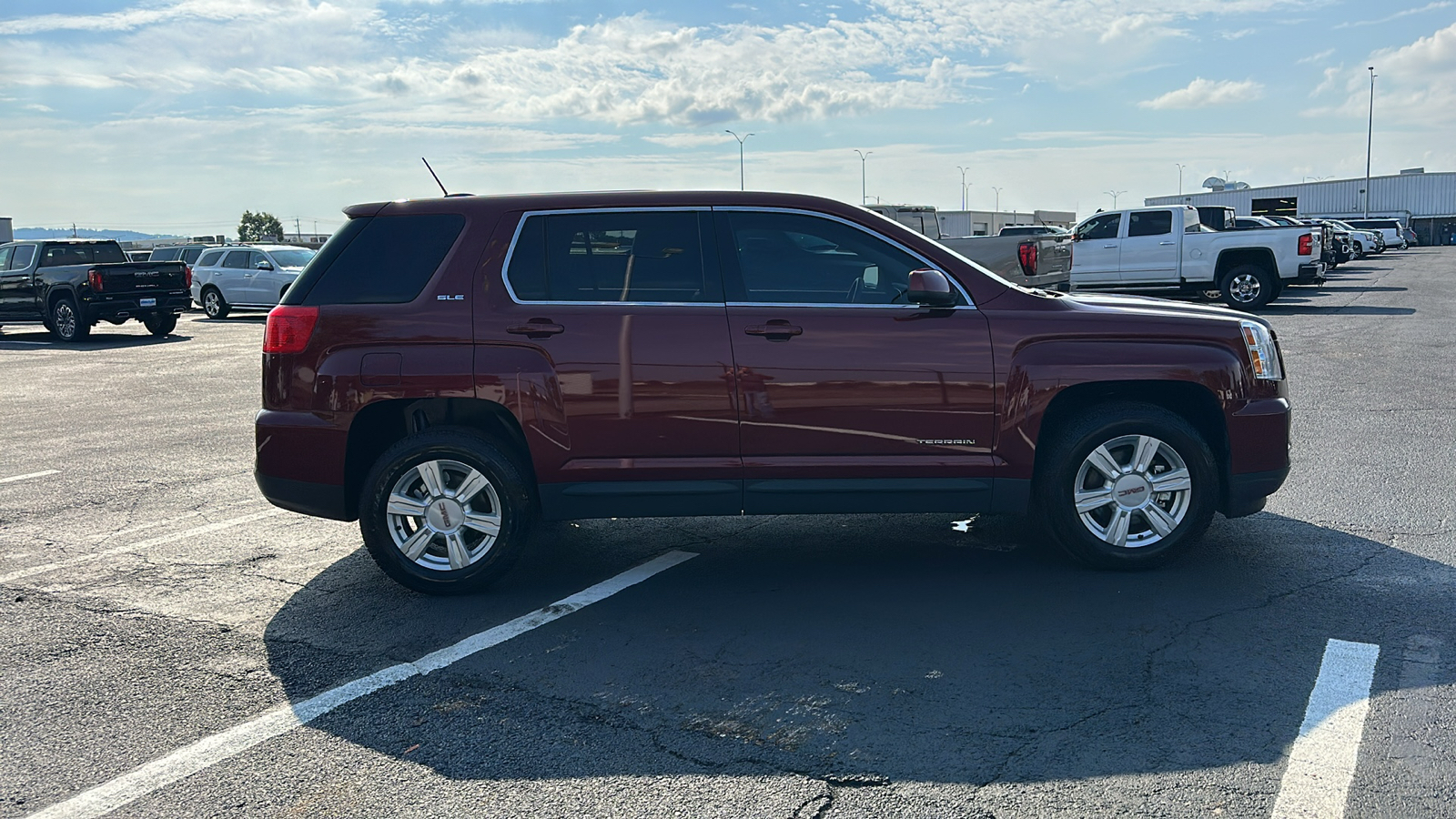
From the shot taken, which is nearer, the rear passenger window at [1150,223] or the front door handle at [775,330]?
the front door handle at [775,330]

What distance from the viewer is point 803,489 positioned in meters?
5.35

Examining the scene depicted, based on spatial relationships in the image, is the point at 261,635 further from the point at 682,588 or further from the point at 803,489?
the point at 803,489

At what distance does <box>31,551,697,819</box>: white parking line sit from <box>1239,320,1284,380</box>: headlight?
3.20m

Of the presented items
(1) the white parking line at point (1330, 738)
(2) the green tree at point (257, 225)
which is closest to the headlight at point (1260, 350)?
(1) the white parking line at point (1330, 738)

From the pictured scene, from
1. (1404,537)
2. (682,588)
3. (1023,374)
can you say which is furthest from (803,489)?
(1404,537)

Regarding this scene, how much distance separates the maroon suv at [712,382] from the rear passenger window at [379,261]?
12 millimetres

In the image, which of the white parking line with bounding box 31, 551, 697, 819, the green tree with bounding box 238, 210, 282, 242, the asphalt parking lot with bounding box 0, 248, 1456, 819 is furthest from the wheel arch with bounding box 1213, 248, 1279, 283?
the green tree with bounding box 238, 210, 282, 242

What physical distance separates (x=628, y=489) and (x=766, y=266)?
1.22 meters

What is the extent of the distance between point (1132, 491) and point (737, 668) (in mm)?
2260

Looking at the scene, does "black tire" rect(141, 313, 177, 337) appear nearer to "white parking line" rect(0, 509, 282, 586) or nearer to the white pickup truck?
"white parking line" rect(0, 509, 282, 586)

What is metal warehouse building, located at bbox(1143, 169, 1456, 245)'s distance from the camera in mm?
100750

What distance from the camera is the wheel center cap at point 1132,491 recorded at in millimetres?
5527

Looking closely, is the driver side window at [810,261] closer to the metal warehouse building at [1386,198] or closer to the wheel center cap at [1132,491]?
the wheel center cap at [1132,491]

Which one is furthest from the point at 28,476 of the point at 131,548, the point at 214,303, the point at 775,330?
the point at 214,303
